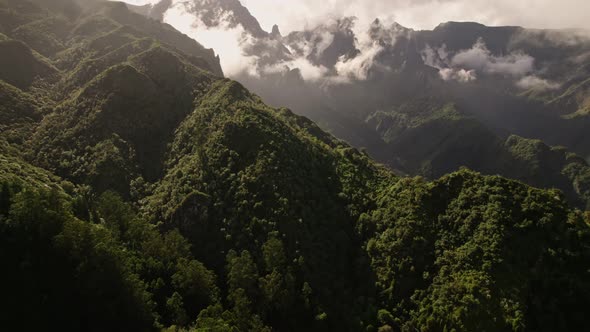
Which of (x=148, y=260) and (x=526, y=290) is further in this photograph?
(x=148, y=260)

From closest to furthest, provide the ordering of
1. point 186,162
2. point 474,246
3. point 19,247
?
point 19,247, point 474,246, point 186,162

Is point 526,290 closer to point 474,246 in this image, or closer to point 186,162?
point 474,246

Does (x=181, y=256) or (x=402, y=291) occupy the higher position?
(x=402, y=291)

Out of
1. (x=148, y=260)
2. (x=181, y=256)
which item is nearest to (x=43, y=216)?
(x=148, y=260)

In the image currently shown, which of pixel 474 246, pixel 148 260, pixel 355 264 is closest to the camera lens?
pixel 474 246

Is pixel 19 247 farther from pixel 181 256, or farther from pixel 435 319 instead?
pixel 435 319

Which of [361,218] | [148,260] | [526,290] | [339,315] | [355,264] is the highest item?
[526,290]
